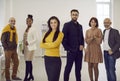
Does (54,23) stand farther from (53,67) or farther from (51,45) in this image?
(53,67)

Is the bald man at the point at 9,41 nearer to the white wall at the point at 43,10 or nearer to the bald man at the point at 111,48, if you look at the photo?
the bald man at the point at 111,48

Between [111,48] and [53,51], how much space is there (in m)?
1.49

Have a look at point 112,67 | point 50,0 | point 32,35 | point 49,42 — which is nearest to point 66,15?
point 50,0

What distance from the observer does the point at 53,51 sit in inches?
139

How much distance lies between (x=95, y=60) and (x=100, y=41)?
15.7 inches

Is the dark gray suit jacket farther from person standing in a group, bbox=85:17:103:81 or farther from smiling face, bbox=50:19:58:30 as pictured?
smiling face, bbox=50:19:58:30

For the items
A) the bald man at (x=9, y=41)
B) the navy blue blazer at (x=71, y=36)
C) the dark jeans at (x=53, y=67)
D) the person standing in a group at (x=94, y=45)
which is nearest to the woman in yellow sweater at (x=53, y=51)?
the dark jeans at (x=53, y=67)

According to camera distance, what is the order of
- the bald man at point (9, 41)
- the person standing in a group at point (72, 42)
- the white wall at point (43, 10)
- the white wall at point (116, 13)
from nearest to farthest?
1. the person standing in a group at point (72, 42)
2. the bald man at point (9, 41)
3. the white wall at point (43, 10)
4. the white wall at point (116, 13)

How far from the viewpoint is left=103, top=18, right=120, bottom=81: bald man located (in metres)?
4.49

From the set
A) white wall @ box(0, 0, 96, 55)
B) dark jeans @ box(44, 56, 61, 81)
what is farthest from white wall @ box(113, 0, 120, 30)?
dark jeans @ box(44, 56, 61, 81)

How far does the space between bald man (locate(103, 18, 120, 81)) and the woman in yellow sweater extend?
1.38 meters

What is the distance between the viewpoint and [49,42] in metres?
3.54

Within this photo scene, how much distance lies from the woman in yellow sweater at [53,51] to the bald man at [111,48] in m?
1.38

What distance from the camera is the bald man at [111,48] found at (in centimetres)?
449
